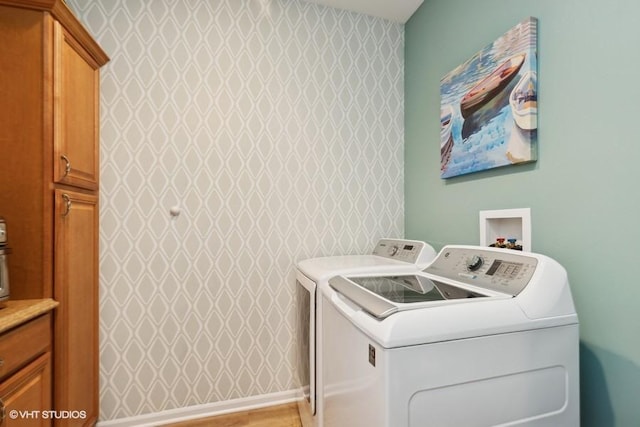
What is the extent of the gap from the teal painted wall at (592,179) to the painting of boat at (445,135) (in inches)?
14.1

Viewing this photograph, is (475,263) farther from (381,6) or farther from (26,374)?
(381,6)

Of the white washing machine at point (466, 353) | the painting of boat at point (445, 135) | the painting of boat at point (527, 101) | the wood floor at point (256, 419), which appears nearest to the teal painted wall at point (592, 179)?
the painting of boat at point (527, 101)

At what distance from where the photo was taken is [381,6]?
207 cm

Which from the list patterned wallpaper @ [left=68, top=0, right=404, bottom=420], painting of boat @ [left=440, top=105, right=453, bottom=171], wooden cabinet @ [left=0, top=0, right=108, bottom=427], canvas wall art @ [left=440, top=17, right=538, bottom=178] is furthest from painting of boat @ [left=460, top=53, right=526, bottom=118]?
wooden cabinet @ [left=0, top=0, right=108, bottom=427]

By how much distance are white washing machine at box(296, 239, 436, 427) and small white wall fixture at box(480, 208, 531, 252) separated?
32 centimetres

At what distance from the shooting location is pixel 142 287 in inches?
69.6

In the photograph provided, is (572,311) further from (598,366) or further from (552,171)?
(552,171)

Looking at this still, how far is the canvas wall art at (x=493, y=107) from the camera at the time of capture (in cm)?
123

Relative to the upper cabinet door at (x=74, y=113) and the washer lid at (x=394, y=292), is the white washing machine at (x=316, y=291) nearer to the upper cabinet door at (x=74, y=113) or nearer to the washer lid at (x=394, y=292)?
the washer lid at (x=394, y=292)

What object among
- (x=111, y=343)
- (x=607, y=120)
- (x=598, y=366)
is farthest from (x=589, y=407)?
(x=111, y=343)

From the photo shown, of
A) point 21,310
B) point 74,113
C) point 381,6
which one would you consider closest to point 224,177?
point 74,113

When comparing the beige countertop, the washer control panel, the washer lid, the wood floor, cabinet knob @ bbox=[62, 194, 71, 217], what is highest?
cabinet knob @ bbox=[62, 194, 71, 217]

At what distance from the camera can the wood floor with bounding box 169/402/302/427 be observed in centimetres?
178

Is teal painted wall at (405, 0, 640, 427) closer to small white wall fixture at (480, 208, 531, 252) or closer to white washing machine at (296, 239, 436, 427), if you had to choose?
small white wall fixture at (480, 208, 531, 252)
